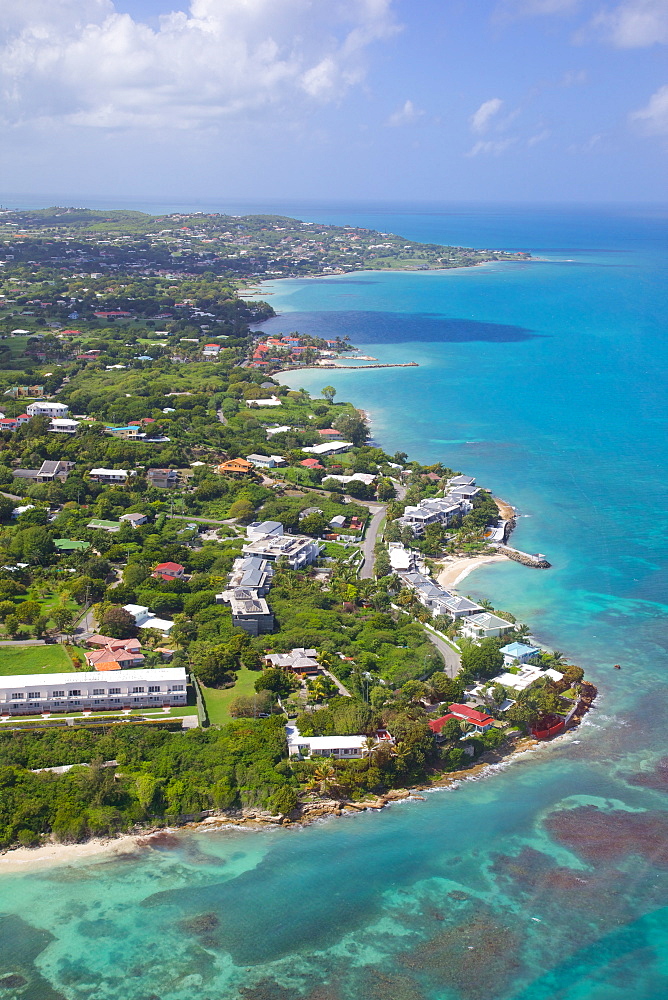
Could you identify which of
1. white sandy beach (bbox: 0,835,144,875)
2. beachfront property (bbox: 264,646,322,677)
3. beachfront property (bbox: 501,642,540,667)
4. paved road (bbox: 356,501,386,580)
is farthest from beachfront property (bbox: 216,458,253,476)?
white sandy beach (bbox: 0,835,144,875)

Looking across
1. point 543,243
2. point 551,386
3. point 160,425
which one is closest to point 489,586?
point 160,425

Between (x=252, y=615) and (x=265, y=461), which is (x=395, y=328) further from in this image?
(x=252, y=615)

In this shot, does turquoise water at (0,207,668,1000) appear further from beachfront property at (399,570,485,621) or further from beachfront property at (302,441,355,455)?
beachfront property at (302,441,355,455)

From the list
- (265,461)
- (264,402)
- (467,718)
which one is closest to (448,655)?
(467,718)

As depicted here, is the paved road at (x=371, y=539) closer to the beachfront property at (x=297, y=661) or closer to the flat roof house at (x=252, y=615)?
the flat roof house at (x=252, y=615)

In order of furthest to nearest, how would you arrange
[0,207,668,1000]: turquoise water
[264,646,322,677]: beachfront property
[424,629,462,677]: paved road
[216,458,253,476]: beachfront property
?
[216,458,253,476]: beachfront property → [424,629,462,677]: paved road → [264,646,322,677]: beachfront property → [0,207,668,1000]: turquoise water

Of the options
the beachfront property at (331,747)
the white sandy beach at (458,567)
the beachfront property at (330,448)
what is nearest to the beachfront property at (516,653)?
the white sandy beach at (458,567)

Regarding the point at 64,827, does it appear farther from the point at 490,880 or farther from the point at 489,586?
the point at 489,586
